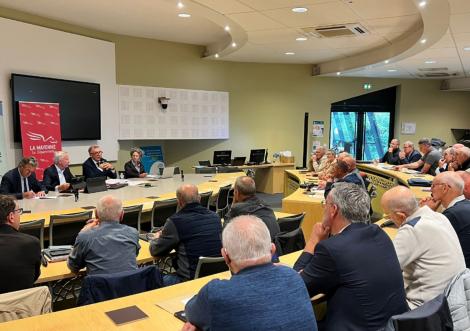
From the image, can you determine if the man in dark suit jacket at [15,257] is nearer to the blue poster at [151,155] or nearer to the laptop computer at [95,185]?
the laptop computer at [95,185]

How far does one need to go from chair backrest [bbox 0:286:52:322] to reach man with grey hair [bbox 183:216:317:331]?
1.00 meters

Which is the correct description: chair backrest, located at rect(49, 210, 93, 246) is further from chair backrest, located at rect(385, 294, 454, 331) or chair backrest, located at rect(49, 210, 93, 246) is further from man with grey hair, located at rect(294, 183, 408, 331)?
chair backrest, located at rect(385, 294, 454, 331)

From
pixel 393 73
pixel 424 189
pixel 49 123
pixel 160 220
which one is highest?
pixel 393 73

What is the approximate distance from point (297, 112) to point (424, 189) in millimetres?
6792

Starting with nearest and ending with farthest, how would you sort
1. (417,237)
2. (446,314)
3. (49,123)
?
(446,314), (417,237), (49,123)

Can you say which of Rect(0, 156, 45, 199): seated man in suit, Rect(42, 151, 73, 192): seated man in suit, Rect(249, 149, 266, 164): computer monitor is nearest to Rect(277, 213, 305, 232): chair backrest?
Rect(0, 156, 45, 199): seated man in suit

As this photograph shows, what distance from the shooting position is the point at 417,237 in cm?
244

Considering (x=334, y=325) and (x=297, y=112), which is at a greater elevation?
(x=297, y=112)

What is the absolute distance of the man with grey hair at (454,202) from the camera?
2.99m

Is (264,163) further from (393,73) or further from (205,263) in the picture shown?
(205,263)

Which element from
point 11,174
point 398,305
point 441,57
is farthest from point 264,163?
point 398,305

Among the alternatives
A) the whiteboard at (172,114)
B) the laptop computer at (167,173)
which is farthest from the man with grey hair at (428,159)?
the whiteboard at (172,114)

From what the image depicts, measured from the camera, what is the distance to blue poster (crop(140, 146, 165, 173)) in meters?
10.5

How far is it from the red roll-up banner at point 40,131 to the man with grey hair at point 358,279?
6.91 m
